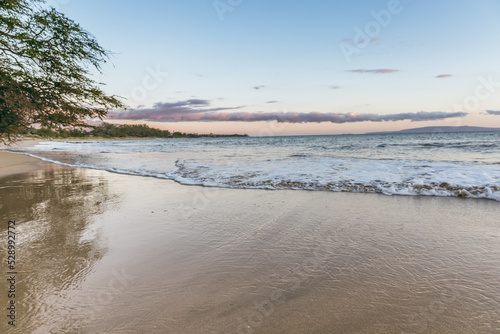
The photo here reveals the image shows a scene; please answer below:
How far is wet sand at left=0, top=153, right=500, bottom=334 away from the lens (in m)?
2.37

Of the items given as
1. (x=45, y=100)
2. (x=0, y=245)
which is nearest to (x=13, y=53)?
(x=45, y=100)

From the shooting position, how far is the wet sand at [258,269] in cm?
237

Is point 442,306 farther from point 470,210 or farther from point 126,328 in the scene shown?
point 470,210

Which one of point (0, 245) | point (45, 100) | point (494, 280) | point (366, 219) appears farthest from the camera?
point (45, 100)

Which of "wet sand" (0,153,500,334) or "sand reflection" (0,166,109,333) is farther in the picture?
"sand reflection" (0,166,109,333)

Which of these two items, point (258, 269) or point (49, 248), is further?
point (49, 248)

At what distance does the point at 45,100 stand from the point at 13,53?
112 centimetres

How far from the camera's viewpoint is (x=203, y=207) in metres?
6.54

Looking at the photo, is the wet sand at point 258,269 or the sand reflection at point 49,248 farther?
the sand reflection at point 49,248

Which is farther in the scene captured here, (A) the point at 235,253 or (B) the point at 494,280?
(A) the point at 235,253

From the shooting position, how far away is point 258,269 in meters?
3.35

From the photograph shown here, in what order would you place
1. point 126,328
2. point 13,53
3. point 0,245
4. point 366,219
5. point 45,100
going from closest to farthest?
point 126,328, point 0,245, point 366,219, point 13,53, point 45,100

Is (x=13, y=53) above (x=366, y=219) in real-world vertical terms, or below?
above

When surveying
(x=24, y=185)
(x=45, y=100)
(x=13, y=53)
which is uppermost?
(x=13, y=53)
